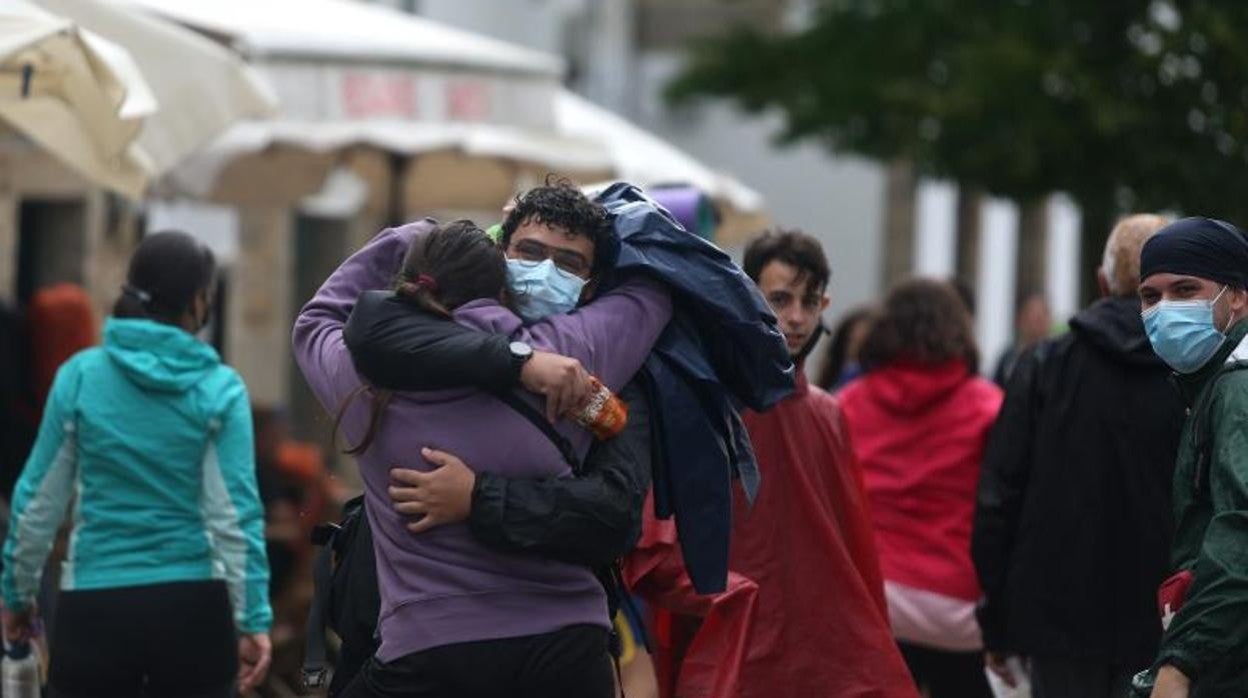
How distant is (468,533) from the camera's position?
5164 millimetres

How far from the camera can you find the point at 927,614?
8.67 m

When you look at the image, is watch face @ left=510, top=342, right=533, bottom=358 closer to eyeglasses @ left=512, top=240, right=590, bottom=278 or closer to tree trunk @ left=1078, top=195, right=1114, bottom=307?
eyeglasses @ left=512, top=240, right=590, bottom=278

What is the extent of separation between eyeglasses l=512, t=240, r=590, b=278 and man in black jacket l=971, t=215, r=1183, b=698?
2.41 metres

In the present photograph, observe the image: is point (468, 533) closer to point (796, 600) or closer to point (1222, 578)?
point (1222, 578)

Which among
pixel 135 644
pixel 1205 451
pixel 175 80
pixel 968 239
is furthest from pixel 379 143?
pixel 968 239

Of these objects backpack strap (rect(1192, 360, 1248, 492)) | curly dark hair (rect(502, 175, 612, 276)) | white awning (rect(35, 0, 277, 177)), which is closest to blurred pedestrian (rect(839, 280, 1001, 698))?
white awning (rect(35, 0, 277, 177))

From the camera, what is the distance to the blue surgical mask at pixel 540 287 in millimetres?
5309

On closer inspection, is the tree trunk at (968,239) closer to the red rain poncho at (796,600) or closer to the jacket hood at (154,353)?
the jacket hood at (154,353)

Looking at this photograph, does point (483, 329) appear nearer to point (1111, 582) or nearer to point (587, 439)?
point (587, 439)

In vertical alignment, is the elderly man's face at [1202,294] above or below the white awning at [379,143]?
above

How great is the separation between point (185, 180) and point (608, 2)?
2169 centimetres

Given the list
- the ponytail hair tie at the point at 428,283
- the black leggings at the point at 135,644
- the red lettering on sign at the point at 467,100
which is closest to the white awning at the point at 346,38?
the red lettering on sign at the point at 467,100

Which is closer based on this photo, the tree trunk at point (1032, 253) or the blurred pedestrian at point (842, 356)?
the blurred pedestrian at point (842, 356)

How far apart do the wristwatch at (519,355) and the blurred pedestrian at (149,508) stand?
2.39 m
